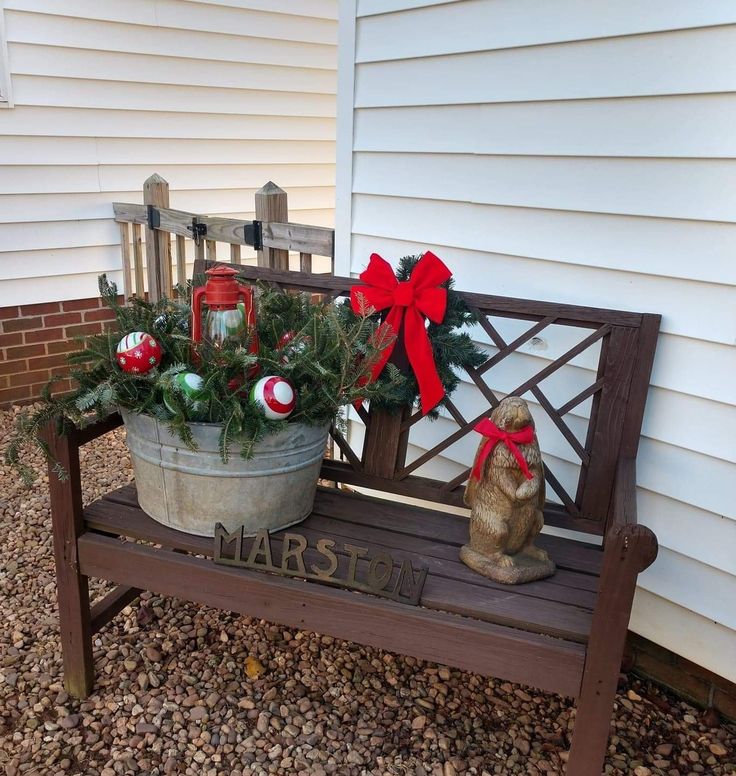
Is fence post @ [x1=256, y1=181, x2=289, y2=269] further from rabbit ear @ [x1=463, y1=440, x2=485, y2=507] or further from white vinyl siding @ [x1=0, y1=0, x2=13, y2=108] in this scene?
rabbit ear @ [x1=463, y1=440, x2=485, y2=507]

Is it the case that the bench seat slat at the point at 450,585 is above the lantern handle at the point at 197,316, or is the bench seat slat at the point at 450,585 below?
below

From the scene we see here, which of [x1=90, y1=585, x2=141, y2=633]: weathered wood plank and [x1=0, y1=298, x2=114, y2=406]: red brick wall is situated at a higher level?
[x1=0, y1=298, x2=114, y2=406]: red brick wall

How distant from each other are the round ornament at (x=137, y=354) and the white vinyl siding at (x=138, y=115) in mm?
2561

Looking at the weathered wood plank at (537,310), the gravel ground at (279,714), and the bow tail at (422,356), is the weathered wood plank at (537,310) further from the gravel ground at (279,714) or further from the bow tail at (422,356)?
the gravel ground at (279,714)

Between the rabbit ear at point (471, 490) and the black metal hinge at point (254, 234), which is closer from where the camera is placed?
the rabbit ear at point (471, 490)

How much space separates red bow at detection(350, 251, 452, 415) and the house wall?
393 mm

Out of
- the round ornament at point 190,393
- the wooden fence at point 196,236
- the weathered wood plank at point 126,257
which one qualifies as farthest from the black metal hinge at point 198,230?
the round ornament at point 190,393

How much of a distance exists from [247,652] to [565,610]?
42.6 inches

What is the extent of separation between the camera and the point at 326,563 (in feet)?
5.75

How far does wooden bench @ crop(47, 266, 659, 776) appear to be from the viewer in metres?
1.50

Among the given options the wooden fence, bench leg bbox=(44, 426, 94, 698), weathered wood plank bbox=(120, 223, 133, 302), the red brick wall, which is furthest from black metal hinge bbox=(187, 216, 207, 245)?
bench leg bbox=(44, 426, 94, 698)

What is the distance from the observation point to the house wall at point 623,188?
1.81 m

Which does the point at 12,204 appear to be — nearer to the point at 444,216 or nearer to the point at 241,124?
the point at 241,124

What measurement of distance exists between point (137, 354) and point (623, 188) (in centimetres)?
135
